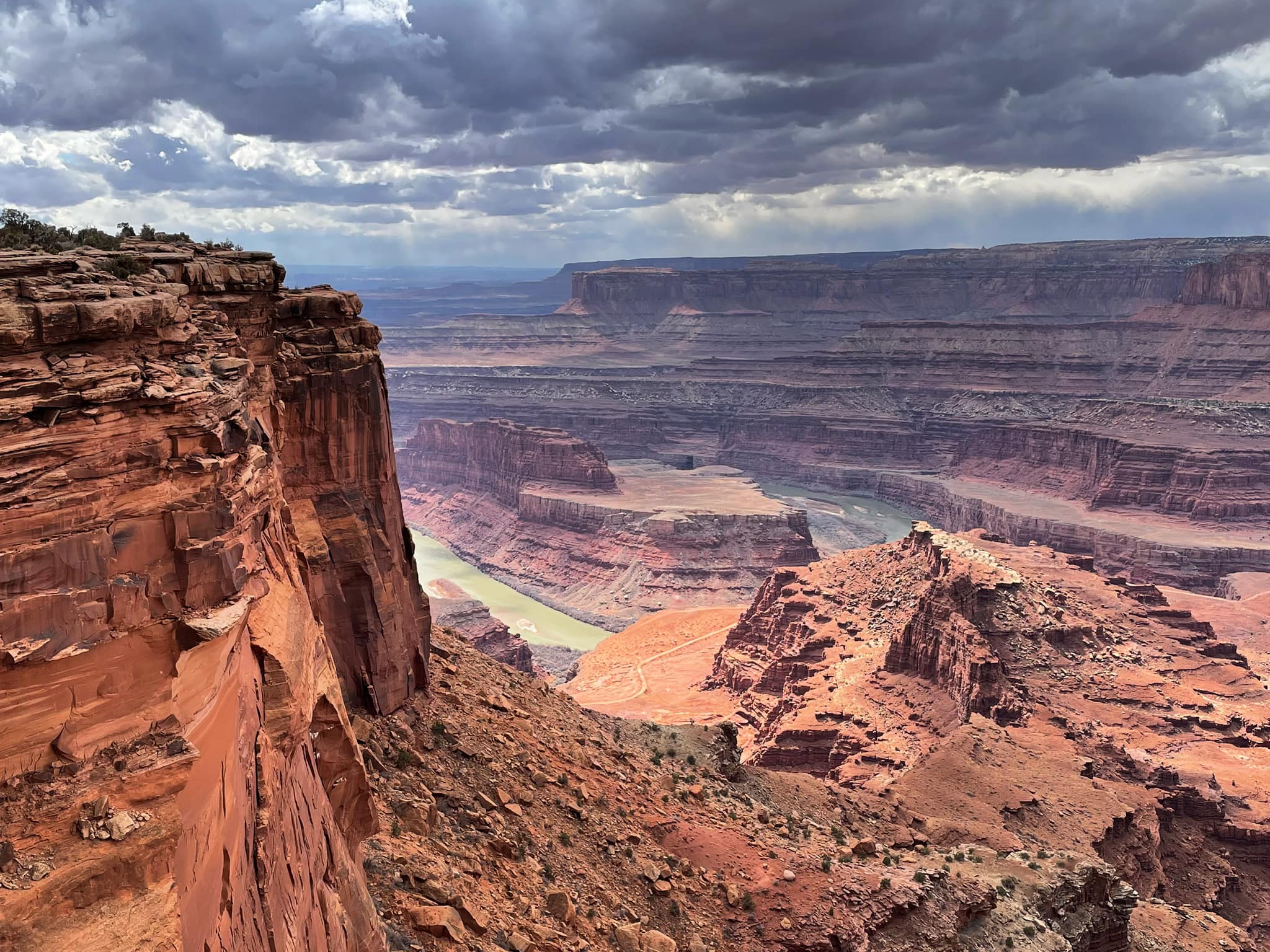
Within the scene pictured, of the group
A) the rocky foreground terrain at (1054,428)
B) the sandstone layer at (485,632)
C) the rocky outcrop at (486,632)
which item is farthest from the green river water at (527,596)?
Answer: the rocky foreground terrain at (1054,428)

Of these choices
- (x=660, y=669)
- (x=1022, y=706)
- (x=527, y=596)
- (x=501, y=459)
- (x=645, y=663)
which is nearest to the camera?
(x=1022, y=706)

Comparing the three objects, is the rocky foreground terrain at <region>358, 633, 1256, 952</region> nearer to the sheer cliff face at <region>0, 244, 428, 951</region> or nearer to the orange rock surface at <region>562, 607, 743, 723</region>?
the sheer cliff face at <region>0, 244, 428, 951</region>

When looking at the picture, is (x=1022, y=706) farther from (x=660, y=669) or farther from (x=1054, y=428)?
(x=1054, y=428)

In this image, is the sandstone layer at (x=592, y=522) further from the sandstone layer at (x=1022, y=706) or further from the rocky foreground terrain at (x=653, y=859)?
the rocky foreground terrain at (x=653, y=859)

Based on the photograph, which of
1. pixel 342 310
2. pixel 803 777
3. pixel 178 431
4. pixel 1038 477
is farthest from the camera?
pixel 1038 477

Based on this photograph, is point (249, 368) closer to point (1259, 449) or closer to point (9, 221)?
point (9, 221)

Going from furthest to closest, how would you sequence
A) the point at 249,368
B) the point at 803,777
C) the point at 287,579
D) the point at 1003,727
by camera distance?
the point at 1003,727 → the point at 803,777 → the point at 249,368 → the point at 287,579

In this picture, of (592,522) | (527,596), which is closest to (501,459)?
(592,522)

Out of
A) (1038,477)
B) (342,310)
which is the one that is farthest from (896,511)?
(342,310)
